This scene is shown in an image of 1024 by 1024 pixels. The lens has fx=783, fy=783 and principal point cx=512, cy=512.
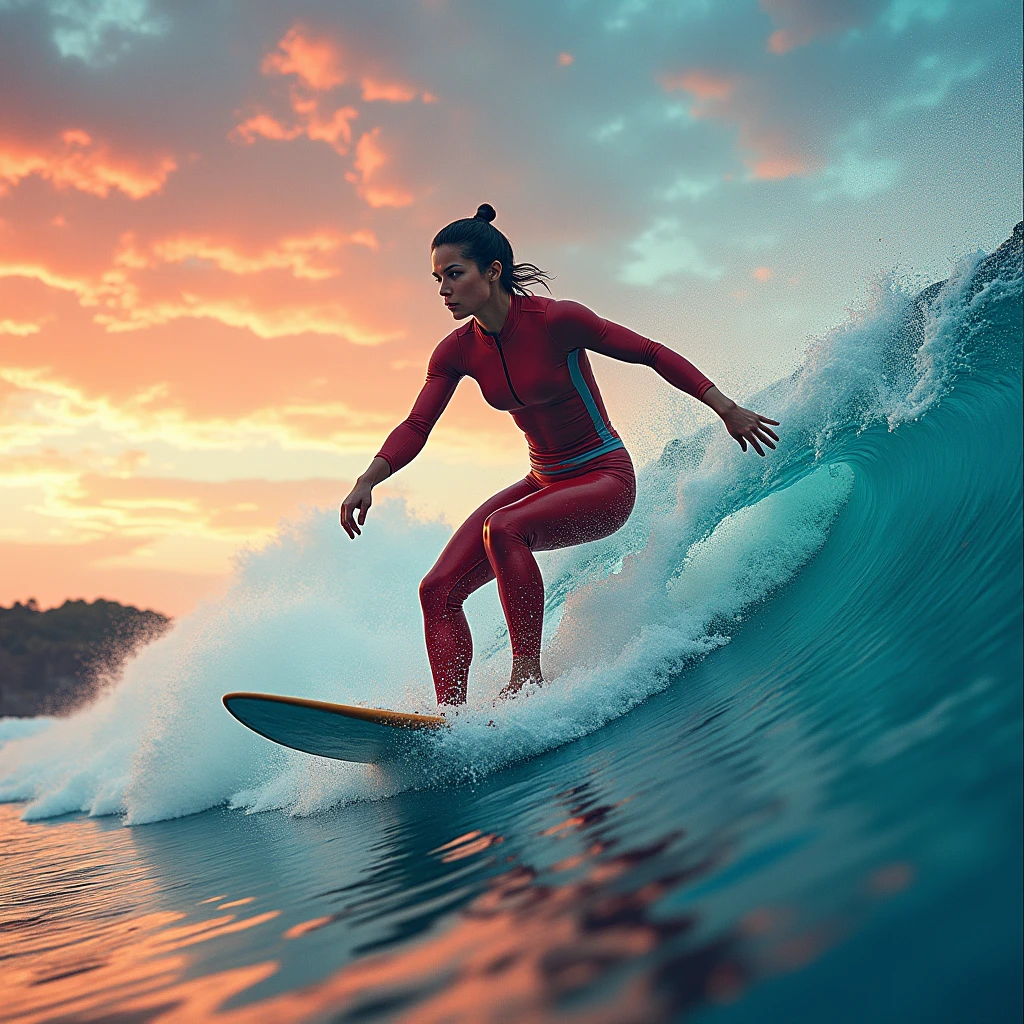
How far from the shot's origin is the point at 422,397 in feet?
13.3

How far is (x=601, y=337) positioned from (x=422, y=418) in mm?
1017

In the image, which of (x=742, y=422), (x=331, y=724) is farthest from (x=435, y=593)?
(x=742, y=422)

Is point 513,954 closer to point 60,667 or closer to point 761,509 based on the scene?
Result: point 761,509

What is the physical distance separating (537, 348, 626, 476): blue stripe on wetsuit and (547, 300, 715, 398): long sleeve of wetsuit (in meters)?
0.10

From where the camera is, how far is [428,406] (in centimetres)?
404

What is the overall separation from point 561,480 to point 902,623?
1667 millimetres

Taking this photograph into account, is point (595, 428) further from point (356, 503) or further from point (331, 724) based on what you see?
point (331, 724)

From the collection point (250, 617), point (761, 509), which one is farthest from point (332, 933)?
point (250, 617)

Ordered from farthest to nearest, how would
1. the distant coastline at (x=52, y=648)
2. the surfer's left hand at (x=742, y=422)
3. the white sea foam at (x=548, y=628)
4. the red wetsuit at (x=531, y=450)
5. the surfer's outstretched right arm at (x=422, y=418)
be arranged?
1. the distant coastline at (x=52, y=648)
2. the surfer's outstretched right arm at (x=422, y=418)
3. the white sea foam at (x=548, y=628)
4. the red wetsuit at (x=531, y=450)
5. the surfer's left hand at (x=742, y=422)

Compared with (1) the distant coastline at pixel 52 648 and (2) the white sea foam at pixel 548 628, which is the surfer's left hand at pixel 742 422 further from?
(1) the distant coastline at pixel 52 648

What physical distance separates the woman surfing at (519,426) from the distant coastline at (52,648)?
36.9m

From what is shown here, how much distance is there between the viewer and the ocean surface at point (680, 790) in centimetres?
103

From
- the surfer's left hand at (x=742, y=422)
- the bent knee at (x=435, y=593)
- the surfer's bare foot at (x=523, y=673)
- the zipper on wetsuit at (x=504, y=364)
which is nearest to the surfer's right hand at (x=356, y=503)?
the bent knee at (x=435, y=593)

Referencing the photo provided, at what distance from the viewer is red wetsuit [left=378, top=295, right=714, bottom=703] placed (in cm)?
355
